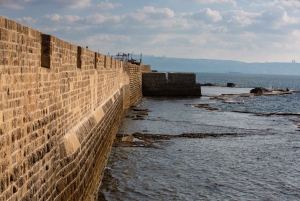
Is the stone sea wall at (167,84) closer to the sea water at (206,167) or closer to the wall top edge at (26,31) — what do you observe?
the sea water at (206,167)

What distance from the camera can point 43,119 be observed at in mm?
5844

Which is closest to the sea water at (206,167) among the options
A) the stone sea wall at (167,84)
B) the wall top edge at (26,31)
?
the wall top edge at (26,31)

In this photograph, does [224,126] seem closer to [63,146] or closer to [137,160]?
[137,160]

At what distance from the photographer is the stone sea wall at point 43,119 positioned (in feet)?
14.3

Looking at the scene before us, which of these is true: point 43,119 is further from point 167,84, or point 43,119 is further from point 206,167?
point 167,84

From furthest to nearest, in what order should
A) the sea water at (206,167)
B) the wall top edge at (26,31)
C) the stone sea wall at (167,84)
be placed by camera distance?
the stone sea wall at (167,84), the sea water at (206,167), the wall top edge at (26,31)

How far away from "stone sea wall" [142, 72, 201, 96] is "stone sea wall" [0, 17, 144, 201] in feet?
111

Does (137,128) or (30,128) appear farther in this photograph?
(137,128)

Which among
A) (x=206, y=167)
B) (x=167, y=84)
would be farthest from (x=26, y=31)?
(x=167, y=84)

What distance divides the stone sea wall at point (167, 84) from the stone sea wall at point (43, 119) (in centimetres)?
3373

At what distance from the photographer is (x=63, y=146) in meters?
7.15

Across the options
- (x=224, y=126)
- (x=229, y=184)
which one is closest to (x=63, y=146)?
(x=229, y=184)

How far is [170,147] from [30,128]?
35.8ft

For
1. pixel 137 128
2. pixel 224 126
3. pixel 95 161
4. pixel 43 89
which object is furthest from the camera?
pixel 224 126
